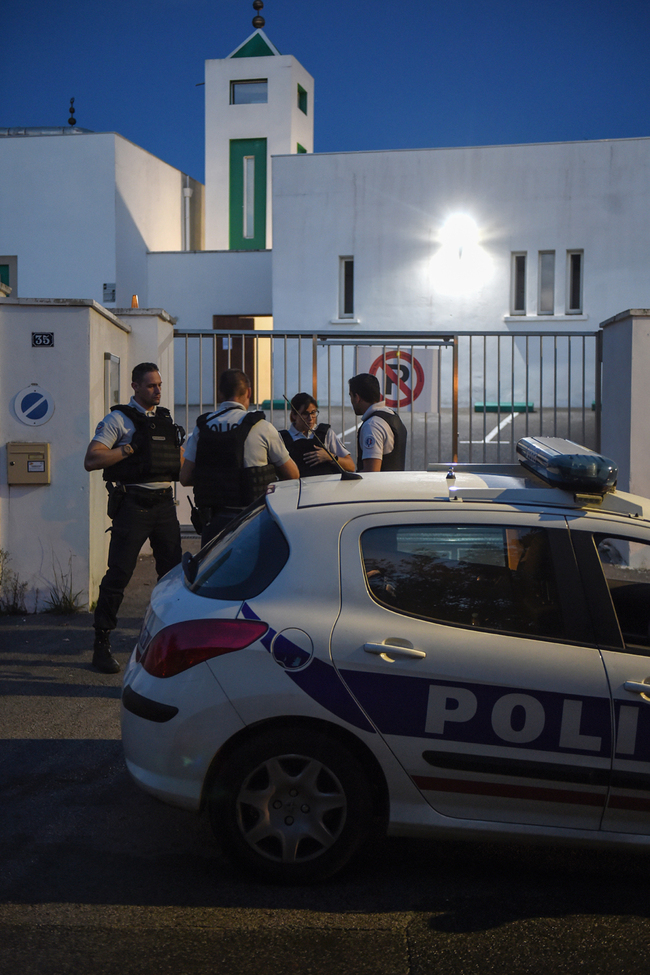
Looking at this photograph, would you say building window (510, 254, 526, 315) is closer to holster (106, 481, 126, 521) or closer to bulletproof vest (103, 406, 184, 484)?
bulletproof vest (103, 406, 184, 484)

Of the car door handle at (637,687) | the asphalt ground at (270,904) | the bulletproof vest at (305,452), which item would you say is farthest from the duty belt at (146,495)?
the car door handle at (637,687)

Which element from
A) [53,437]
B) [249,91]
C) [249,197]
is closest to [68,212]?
[249,197]

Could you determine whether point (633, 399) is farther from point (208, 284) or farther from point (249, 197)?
point (249, 197)

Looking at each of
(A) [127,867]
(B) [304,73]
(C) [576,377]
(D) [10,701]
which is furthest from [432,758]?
(B) [304,73]

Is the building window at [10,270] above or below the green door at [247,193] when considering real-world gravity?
below

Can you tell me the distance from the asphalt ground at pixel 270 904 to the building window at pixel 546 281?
16771mm

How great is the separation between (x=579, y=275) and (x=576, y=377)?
8.91 feet

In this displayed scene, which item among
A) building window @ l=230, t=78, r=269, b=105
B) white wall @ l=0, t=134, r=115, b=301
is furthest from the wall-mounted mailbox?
building window @ l=230, t=78, r=269, b=105

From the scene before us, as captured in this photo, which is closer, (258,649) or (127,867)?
(258,649)

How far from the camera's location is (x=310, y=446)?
6.27 metres

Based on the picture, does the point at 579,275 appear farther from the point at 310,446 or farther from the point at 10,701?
the point at 10,701

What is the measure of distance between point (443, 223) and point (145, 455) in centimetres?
1466

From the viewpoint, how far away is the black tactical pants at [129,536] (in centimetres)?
552

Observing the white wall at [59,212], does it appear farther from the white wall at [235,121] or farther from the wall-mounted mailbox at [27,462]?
the wall-mounted mailbox at [27,462]
